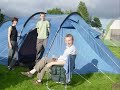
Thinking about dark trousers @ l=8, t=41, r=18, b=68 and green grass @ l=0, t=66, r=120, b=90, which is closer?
green grass @ l=0, t=66, r=120, b=90

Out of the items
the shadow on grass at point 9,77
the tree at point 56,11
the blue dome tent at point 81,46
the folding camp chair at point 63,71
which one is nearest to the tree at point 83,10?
the tree at point 56,11

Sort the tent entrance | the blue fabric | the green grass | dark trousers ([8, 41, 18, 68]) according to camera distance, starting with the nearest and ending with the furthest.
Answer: the blue fabric < the green grass < dark trousers ([8, 41, 18, 68]) < the tent entrance

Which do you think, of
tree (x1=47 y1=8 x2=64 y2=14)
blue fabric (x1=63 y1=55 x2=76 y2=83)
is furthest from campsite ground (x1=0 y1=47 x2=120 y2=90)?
tree (x1=47 y1=8 x2=64 y2=14)

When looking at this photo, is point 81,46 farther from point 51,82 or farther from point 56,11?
point 56,11

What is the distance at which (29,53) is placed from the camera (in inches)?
533

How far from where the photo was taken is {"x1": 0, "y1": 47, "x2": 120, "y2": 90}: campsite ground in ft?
30.6

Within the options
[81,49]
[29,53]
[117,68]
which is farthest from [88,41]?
[29,53]

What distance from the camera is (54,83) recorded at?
9.89 meters

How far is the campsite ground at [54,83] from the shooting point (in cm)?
931

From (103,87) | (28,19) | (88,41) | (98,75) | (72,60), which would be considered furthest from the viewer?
(28,19)

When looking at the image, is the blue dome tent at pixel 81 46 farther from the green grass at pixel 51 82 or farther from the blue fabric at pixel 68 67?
the blue fabric at pixel 68 67

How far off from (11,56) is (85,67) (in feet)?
8.58

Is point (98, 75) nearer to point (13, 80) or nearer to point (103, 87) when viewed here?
point (103, 87)

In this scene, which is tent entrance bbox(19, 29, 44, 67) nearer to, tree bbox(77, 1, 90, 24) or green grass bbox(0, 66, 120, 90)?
green grass bbox(0, 66, 120, 90)
